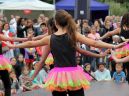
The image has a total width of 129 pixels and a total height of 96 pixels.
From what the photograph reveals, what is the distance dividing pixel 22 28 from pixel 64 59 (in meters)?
8.20

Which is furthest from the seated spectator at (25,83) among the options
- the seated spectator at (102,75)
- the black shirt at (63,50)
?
the black shirt at (63,50)

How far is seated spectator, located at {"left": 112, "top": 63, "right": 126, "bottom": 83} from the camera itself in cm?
1170

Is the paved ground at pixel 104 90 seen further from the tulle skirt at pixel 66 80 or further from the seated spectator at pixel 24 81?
the tulle skirt at pixel 66 80

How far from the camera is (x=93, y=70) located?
41.8 feet

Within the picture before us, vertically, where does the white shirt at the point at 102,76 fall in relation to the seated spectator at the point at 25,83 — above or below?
below

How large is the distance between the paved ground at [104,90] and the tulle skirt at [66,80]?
4038 mm

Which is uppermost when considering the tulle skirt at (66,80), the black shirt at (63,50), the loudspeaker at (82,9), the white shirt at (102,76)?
the black shirt at (63,50)

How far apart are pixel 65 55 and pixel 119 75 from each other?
6.70 m

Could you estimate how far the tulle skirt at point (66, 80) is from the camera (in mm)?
5398

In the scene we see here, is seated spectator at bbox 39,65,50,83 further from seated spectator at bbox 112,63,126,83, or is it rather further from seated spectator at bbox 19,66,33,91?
seated spectator at bbox 112,63,126,83

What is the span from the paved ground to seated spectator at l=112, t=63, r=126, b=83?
43 centimetres

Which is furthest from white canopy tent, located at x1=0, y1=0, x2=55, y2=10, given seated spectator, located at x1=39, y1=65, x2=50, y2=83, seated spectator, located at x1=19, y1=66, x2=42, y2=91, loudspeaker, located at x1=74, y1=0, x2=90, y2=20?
seated spectator, located at x1=19, y1=66, x2=42, y2=91

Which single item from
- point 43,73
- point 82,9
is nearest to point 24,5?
point 82,9

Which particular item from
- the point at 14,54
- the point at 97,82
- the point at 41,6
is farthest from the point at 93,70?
the point at 41,6
